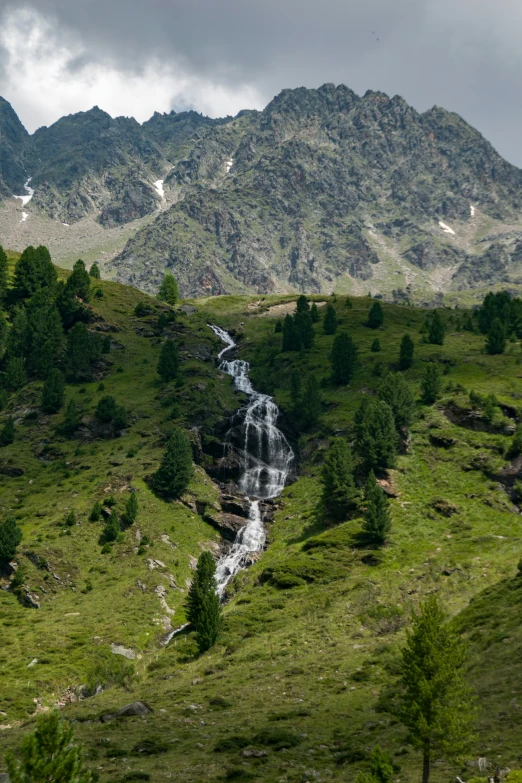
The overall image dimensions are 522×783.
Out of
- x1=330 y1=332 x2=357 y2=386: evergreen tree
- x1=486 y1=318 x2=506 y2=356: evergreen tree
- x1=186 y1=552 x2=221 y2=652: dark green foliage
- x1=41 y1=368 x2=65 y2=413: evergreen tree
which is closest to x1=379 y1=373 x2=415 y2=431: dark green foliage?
x1=330 y1=332 x2=357 y2=386: evergreen tree

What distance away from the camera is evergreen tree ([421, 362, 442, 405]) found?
111062 millimetres

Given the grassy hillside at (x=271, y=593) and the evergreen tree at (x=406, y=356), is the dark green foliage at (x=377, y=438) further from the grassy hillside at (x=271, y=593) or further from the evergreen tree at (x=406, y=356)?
the evergreen tree at (x=406, y=356)

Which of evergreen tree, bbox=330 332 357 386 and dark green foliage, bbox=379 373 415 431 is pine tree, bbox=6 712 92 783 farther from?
evergreen tree, bbox=330 332 357 386

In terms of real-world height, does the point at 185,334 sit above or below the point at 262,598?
above

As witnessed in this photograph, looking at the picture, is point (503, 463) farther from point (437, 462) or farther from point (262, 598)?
point (262, 598)

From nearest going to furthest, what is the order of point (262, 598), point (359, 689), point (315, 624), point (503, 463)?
point (359, 689) < point (315, 624) < point (262, 598) < point (503, 463)

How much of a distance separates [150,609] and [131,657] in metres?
9.99

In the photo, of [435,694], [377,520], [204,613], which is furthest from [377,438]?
[435,694]

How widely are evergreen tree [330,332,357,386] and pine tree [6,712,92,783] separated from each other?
382ft

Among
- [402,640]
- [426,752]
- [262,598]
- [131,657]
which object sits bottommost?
[131,657]

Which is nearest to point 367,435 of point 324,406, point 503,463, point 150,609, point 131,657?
point 503,463

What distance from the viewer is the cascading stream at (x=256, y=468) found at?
86438 mm

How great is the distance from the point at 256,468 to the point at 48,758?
91.0 m

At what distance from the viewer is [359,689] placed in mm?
42312
